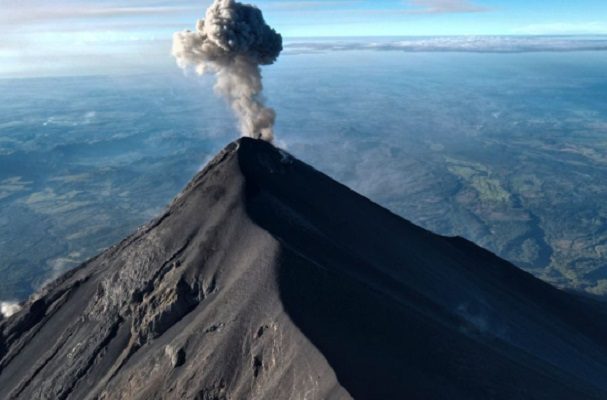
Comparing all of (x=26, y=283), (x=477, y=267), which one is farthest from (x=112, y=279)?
(x=26, y=283)

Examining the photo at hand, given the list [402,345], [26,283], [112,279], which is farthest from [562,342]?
[26,283]

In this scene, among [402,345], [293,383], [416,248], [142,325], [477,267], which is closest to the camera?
[293,383]

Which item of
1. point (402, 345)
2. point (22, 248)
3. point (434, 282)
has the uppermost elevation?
point (402, 345)

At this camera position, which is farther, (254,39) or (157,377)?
(254,39)

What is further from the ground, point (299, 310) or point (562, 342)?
point (299, 310)

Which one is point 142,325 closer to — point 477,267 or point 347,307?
point 347,307

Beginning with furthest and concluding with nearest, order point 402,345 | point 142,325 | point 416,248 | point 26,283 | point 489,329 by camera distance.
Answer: point 26,283 → point 416,248 → point 489,329 → point 142,325 → point 402,345
